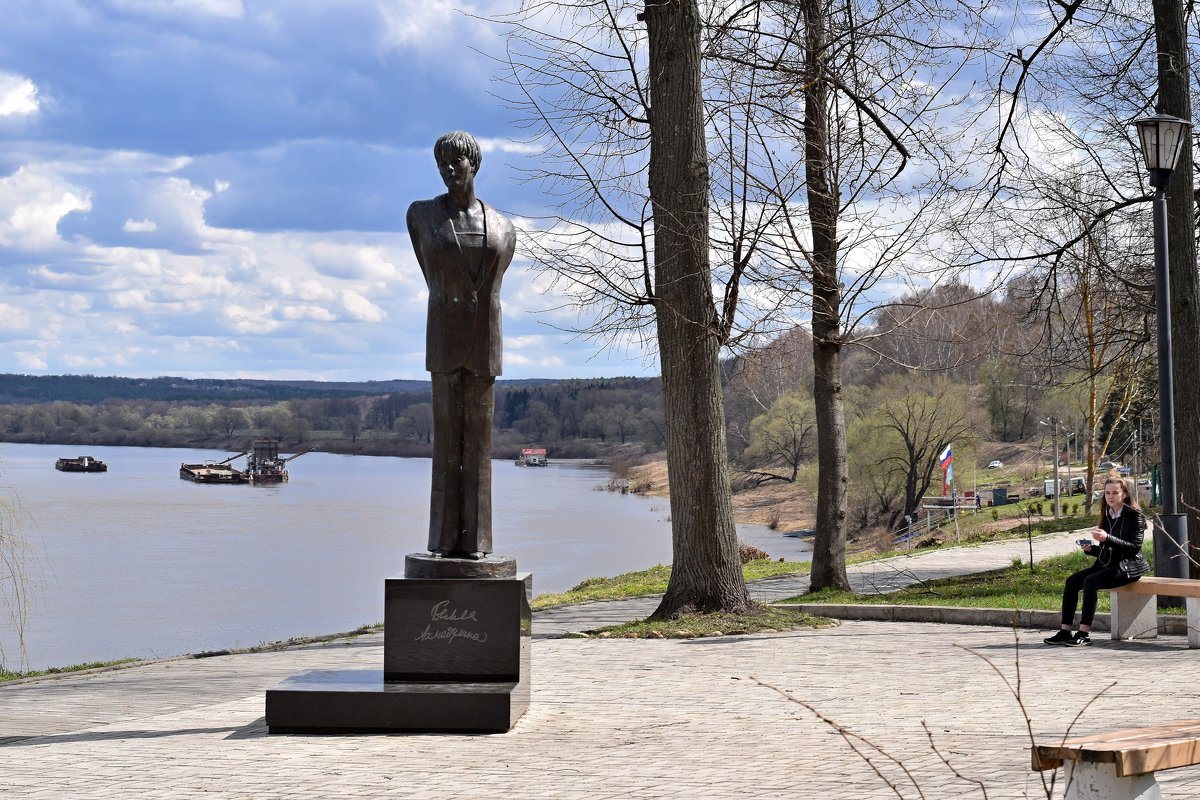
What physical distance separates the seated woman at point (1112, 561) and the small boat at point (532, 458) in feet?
357

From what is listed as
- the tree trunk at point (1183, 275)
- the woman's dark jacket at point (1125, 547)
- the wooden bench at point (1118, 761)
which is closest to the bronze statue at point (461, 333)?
the wooden bench at point (1118, 761)

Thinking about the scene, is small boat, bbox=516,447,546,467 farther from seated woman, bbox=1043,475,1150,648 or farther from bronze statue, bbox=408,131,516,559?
bronze statue, bbox=408,131,516,559

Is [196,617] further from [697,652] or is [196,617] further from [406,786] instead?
[406,786]

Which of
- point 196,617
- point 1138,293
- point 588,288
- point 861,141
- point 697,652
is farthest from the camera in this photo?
point 196,617

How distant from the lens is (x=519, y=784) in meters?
6.04

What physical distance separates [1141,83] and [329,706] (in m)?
13.2

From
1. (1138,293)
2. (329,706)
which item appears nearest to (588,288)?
(329,706)

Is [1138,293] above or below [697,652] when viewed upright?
above

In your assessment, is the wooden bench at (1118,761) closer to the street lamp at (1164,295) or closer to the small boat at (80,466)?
the street lamp at (1164,295)

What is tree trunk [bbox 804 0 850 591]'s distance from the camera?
587 inches

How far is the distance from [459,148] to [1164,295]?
6845 millimetres

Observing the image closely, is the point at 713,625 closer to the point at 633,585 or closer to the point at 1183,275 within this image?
the point at 1183,275
